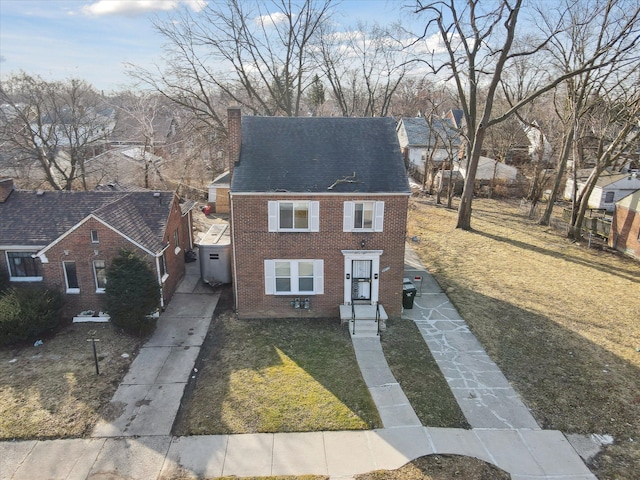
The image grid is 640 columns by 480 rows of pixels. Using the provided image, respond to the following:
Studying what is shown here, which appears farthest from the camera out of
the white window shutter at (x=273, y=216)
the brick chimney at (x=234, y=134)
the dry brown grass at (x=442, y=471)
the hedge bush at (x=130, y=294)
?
the brick chimney at (x=234, y=134)

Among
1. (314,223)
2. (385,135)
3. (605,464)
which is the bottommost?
(605,464)

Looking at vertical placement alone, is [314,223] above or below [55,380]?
above

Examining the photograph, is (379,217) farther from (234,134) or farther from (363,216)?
(234,134)

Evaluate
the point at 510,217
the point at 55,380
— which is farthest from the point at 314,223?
the point at 510,217

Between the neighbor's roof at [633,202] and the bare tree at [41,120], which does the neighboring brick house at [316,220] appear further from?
the bare tree at [41,120]

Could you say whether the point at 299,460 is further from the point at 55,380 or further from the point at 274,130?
the point at 274,130

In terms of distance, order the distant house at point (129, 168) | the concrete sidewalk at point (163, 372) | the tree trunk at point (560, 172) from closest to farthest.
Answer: the concrete sidewalk at point (163, 372)
the tree trunk at point (560, 172)
the distant house at point (129, 168)

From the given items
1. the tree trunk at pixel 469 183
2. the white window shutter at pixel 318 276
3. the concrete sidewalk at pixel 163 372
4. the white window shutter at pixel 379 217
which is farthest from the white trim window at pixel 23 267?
the tree trunk at pixel 469 183
